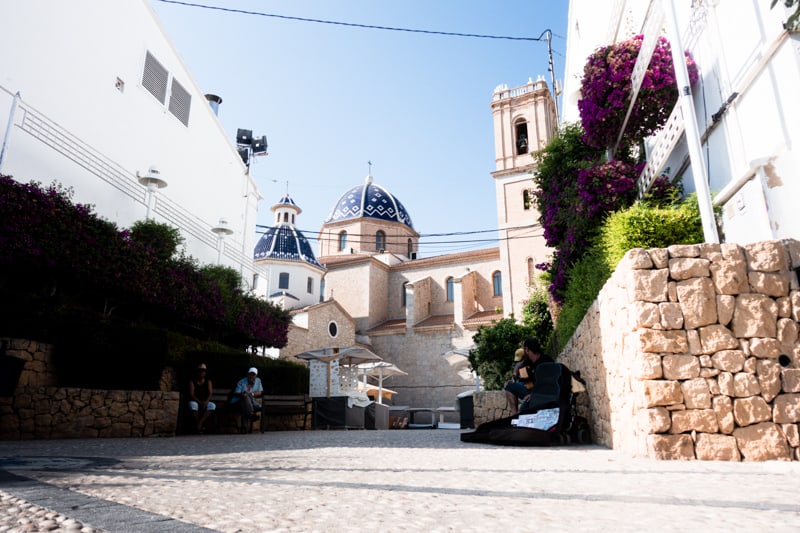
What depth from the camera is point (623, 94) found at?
25.6 feet

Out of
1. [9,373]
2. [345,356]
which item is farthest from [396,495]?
[345,356]

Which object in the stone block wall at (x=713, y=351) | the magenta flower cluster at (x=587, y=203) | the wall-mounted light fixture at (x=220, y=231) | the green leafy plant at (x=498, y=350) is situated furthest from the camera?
the wall-mounted light fixture at (x=220, y=231)

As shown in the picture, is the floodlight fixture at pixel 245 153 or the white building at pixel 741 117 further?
the floodlight fixture at pixel 245 153

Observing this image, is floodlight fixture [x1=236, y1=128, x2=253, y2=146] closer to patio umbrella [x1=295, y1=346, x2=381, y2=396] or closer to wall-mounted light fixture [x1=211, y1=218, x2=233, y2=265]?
wall-mounted light fixture [x1=211, y1=218, x2=233, y2=265]

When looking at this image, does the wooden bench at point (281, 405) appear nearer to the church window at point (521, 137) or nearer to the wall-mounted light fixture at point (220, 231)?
the wall-mounted light fixture at point (220, 231)

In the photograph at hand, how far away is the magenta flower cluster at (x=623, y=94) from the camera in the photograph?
718cm

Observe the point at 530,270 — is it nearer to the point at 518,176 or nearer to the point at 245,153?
the point at 518,176

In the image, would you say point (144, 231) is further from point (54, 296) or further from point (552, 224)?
point (552, 224)

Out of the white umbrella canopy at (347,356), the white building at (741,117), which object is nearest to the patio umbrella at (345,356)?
the white umbrella canopy at (347,356)

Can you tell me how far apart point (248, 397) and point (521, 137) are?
2424cm

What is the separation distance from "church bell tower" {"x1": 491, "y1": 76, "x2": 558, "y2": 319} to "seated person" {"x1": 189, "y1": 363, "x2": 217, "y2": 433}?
18.8 meters

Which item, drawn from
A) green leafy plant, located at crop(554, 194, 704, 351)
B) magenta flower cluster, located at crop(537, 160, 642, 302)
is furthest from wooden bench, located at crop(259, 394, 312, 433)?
green leafy plant, located at crop(554, 194, 704, 351)

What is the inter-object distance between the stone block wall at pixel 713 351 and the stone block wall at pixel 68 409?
7.01 meters

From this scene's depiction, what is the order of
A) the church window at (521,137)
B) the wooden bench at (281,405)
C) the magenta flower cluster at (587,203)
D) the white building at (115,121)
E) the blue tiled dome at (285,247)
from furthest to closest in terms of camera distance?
the blue tiled dome at (285,247), the church window at (521,137), the wooden bench at (281,405), the white building at (115,121), the magenta flower cluster at (587,203)
